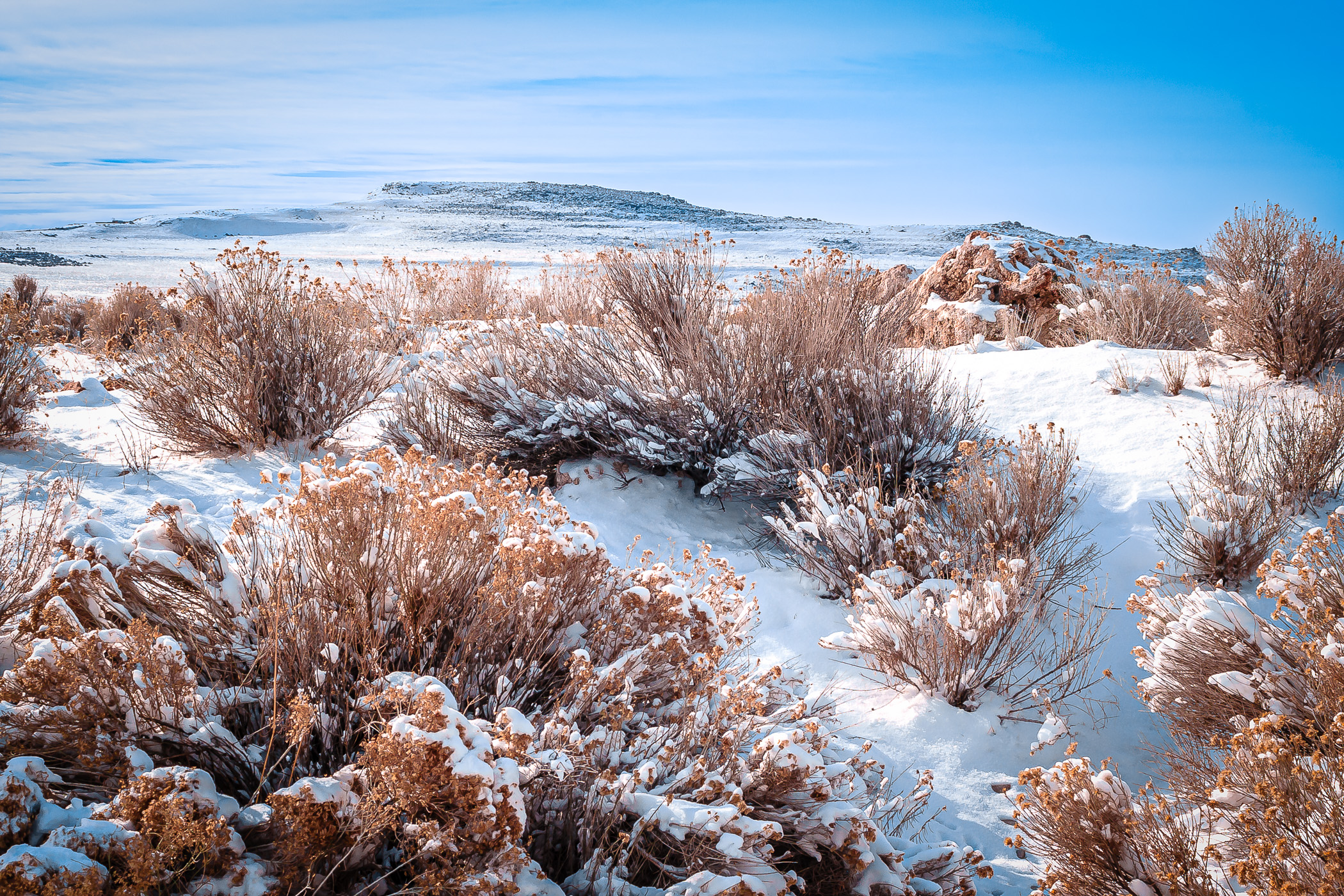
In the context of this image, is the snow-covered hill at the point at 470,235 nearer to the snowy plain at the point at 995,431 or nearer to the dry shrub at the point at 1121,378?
the snowy plain at the point at 995,431

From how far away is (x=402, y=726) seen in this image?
1584 mm

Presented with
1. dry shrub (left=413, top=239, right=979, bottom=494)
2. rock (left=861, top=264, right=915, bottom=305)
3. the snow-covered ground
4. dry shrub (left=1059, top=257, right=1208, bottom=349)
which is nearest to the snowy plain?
the snow-covered ground

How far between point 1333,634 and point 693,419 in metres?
3.69

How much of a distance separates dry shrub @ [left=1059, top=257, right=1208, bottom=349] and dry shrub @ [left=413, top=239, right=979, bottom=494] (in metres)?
3.25

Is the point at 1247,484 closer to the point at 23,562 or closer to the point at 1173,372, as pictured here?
the point at 1173,372

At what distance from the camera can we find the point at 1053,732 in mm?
2863

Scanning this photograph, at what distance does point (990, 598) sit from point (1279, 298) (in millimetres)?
5035

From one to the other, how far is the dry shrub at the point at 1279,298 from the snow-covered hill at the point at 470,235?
50.3 feet

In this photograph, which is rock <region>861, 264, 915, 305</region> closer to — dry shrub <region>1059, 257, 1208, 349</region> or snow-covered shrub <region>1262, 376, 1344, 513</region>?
dry shrub <region>1059, 257, 1208, 349</region>

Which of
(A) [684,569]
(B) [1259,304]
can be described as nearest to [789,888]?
(A) [684,569]

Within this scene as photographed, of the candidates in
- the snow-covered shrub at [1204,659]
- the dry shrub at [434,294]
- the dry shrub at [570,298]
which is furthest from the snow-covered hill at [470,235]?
the snow-covered shrub at [1204,659]

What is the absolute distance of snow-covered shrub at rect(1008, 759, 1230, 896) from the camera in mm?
1969

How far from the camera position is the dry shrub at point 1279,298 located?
19.6 feet

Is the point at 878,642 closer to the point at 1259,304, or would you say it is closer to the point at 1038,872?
the point at 1038,872
